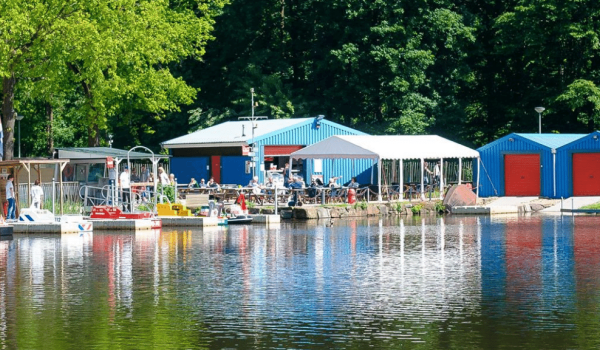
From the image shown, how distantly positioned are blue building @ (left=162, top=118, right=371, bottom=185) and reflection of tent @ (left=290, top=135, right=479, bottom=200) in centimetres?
389

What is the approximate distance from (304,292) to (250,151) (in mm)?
35319

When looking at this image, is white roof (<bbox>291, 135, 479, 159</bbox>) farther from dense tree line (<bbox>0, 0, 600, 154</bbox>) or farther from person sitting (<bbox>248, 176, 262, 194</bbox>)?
dense tree line (<bbox>0, 0, 600, 154</bbox>)

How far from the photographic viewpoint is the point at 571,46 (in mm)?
64562

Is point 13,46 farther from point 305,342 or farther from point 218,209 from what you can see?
point 305,342

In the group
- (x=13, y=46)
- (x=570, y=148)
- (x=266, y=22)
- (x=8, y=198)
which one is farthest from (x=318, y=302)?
(x=266, y=22)

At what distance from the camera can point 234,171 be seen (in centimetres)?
5909

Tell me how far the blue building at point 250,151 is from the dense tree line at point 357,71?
2.75 m

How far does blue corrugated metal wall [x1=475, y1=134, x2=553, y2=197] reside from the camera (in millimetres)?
56688

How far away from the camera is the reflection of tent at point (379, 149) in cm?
5328

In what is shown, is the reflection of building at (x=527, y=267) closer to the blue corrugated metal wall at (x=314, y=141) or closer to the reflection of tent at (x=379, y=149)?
the reflection of tent at (x=379, y=149)

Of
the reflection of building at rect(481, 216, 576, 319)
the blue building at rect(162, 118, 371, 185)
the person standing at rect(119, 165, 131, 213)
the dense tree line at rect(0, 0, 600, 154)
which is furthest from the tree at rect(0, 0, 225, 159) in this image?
the reflection of building at rect(481, 216, 576, 319)

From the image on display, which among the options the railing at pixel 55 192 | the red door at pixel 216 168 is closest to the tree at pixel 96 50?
the red door at pixel 216 168

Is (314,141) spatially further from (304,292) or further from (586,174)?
(304,292)

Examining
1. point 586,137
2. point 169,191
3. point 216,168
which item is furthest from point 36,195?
point 586,137
